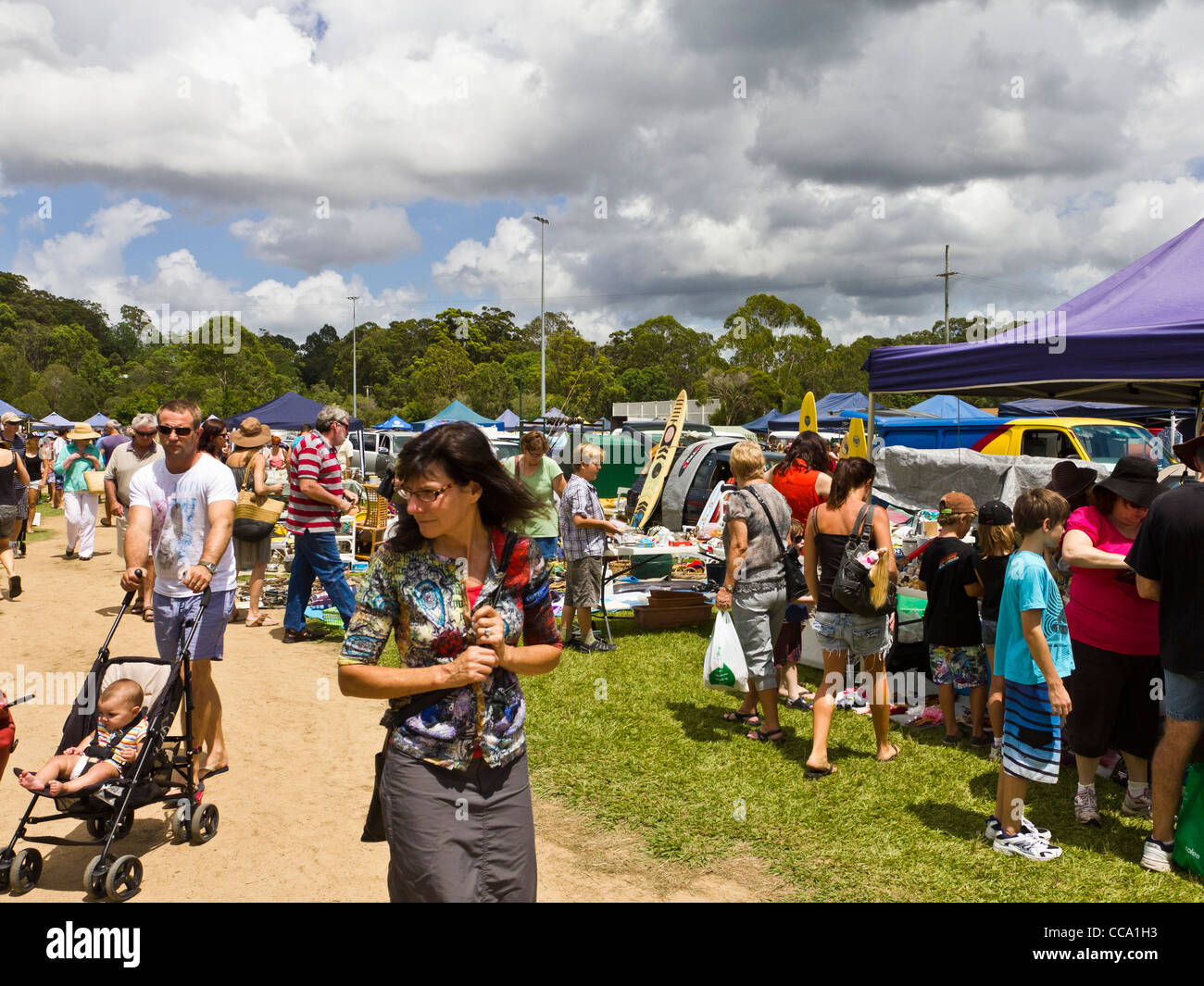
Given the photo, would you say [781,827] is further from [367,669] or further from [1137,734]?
[367,669]

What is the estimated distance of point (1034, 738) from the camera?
12.9 feet

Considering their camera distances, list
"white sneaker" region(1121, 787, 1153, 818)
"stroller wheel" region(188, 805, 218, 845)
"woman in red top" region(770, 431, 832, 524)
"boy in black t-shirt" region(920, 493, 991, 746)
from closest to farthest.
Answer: "stroller wheel" region(188, 805, 218, 845) → "white sneaker" region(1121, 787, 1153, 818) → "boy in black t-shirt" region(920, 493, 991, 746) → "woman in red top" region(770, 431, 832, 524)

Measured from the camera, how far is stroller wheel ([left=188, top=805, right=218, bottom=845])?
161 inches

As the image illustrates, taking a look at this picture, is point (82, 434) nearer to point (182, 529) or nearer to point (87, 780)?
point (182, 529)

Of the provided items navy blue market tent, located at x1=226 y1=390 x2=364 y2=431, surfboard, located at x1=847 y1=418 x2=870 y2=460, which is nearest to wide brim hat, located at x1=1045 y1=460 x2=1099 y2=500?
surfboard, located at x1=847 y1=418 x2=870 y2=460

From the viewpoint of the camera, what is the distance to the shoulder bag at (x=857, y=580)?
4.79 metres

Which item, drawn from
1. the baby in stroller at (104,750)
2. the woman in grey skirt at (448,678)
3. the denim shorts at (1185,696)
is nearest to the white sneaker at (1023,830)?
the denim shorts at (1185,696)

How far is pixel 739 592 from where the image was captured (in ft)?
18.1

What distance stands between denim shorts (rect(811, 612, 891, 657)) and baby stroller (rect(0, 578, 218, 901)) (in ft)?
10.9

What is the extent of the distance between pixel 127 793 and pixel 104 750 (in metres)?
0.29

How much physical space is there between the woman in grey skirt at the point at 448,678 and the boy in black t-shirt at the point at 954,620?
3.77 m

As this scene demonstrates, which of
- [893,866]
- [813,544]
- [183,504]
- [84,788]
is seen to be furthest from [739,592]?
[84,788]

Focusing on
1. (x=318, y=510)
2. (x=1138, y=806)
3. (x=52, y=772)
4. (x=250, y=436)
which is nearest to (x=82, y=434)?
(x=250, y=436)

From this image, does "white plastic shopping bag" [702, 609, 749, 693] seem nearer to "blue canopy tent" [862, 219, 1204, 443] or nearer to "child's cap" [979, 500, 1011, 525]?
"child's cap" [979, 500, 1011, 525]
